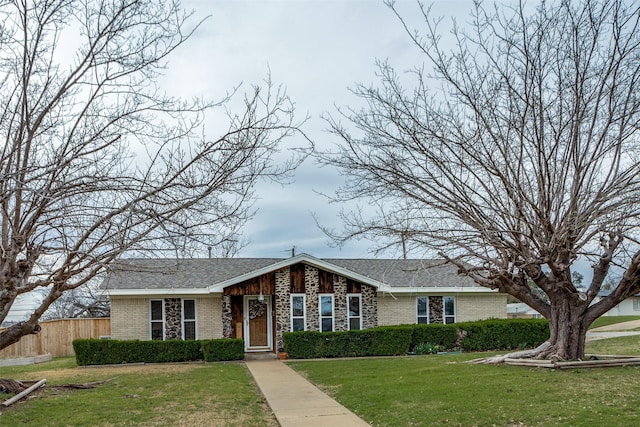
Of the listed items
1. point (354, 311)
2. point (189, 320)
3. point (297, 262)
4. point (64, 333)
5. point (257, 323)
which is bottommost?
point (64, 333)

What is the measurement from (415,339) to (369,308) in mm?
2372

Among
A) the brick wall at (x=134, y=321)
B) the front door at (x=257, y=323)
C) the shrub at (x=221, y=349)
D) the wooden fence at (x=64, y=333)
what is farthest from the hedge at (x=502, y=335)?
the wooden fence at (x=64, y=333)

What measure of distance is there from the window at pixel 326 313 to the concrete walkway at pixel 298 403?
18.5 ft

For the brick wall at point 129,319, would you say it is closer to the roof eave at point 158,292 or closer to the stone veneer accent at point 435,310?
the roof eave at point 158,292

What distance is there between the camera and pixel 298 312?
22172 mm

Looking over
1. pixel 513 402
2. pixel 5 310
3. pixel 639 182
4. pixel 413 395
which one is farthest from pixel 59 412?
pixel 639 182

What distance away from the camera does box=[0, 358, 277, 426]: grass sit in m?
9.57

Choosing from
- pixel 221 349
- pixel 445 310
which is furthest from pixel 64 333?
pixel 445 310

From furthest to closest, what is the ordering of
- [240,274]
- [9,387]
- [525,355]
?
[240,274], [525,355], [9,387]

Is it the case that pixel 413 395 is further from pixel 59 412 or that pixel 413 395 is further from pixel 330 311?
pixel 330 311

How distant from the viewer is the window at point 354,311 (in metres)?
22.7

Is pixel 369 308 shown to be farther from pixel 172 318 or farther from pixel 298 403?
pixel 298 403

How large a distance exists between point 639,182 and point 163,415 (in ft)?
31.6

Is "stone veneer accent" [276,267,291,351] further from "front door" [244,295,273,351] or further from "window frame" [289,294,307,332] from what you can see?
"front door" [244,295,273,351]
